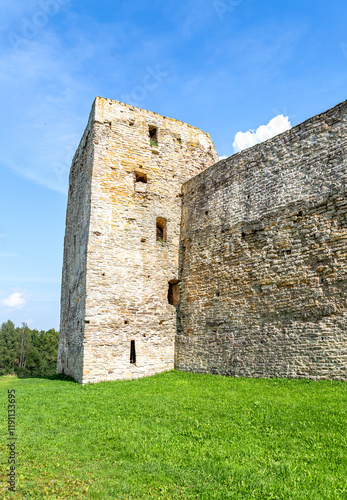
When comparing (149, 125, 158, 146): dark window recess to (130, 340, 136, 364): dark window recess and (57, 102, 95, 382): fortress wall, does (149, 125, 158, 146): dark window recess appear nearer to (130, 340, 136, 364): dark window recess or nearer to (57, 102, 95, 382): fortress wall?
(57, 102, 95, 382): fortress wall

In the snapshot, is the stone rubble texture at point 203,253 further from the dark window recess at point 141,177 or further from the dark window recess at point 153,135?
the dark window recess at point 153,135

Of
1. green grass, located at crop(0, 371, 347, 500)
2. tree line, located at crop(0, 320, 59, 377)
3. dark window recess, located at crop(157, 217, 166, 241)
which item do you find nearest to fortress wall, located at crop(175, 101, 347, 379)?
green grass, located at crop(0, 371, 347, 500)

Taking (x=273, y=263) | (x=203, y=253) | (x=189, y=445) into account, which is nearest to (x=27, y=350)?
(x=203, y=253)

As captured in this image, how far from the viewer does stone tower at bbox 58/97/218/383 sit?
37.4 ft

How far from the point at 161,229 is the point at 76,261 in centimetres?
335

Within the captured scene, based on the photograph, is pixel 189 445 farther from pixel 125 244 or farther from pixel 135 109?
pixel 135 109

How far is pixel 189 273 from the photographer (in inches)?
496

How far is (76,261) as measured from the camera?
13.4 meters

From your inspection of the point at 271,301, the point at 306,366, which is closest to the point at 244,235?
the point at 271,301

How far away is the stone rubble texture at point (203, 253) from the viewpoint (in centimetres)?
862

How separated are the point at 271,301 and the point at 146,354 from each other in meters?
4.60

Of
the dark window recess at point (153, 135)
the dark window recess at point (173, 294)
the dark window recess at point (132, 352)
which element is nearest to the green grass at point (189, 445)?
the dark window recess at point (132, 352)

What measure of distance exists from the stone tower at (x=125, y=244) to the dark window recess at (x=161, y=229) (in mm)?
53

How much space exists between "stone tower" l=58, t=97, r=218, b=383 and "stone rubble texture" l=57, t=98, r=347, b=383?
0.04 metres
